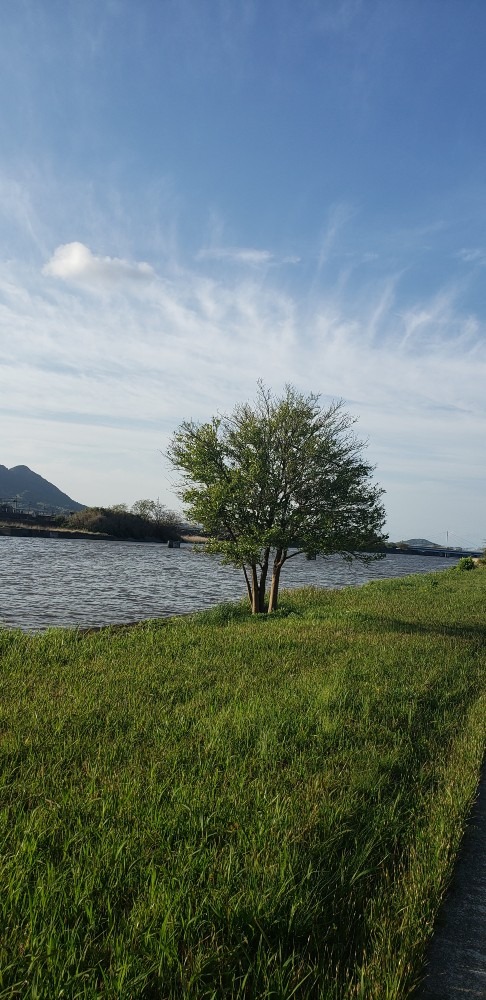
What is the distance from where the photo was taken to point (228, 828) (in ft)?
16.3

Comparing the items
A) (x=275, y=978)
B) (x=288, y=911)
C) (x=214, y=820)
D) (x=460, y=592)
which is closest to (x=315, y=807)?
(x=214, y=820)

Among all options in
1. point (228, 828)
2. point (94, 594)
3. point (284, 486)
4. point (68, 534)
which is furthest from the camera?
point (68, 534)

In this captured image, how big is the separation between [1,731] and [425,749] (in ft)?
17.1

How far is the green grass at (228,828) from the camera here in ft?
11.6

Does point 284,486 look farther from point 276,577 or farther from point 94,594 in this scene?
point 94,594

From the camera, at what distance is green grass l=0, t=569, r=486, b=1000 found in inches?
139

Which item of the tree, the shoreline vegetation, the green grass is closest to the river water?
the tree

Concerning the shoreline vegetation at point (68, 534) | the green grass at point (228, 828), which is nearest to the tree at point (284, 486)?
the green grass at point (228, 828)

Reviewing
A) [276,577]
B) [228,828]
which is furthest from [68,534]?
[228,828]

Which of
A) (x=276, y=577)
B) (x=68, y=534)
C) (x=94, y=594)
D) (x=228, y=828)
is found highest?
(x=68, y=534)

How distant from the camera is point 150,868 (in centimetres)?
423

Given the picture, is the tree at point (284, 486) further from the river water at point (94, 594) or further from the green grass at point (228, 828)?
the green grass at point (228, 828)

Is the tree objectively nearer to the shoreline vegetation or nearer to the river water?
the river water

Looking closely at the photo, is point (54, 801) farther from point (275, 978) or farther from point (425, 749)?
point (425, 749)
